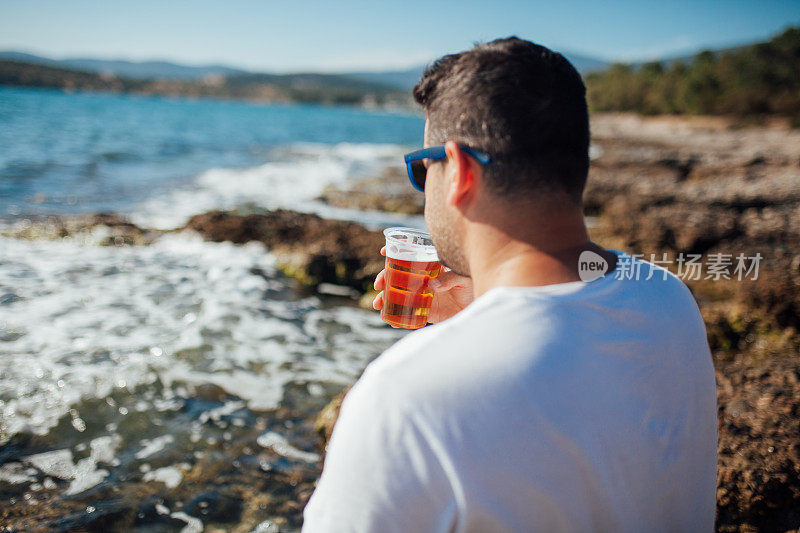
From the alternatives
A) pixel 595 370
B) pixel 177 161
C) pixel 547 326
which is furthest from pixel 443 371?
pixel 177 161

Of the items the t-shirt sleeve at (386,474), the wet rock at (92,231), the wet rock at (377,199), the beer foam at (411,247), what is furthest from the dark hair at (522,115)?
the wet rock at (377,199)

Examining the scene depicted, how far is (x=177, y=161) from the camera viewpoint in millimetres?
23500

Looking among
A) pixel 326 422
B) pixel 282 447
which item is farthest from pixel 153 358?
pixel 326 422

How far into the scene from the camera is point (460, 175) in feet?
4.74

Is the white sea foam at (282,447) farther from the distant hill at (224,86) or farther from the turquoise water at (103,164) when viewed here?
the distant hill at (224,86)

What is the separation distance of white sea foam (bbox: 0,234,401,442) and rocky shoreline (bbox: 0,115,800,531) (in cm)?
59

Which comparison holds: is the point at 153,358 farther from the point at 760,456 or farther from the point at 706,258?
the point at 706,258

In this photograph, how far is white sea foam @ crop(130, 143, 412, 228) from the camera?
1233 cm

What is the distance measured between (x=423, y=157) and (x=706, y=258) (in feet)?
23.3

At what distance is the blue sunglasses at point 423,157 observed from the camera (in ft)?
4.59

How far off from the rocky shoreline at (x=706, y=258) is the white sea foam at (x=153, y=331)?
589 mm

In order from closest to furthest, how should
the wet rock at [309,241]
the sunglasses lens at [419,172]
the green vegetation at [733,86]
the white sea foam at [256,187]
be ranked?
1. the sunglasses lens at [419,172]
2. the wet rock at [309,241]
3. the white sea foam at [256,187]
4. the green vegetation at [733,86]

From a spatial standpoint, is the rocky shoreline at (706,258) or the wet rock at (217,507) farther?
the wet rock at (217,507)

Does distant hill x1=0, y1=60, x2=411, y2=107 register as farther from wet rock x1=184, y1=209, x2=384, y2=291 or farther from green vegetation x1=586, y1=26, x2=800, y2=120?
wet rock x1=184, y1=209, x2=384, y2=291
